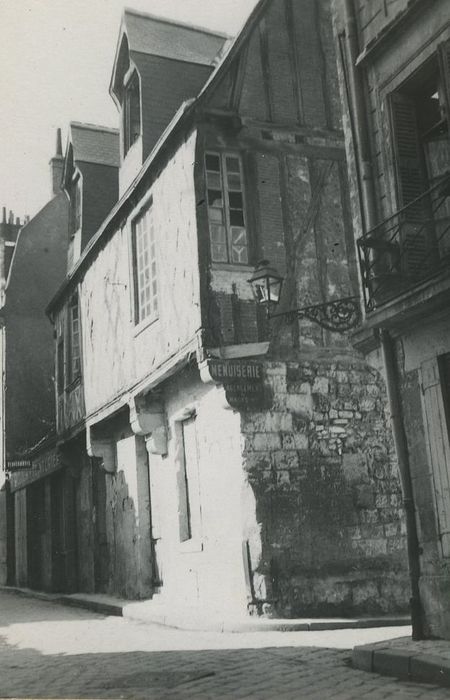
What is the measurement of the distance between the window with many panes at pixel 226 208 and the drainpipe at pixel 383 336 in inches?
83.1

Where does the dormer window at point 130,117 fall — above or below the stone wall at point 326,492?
above

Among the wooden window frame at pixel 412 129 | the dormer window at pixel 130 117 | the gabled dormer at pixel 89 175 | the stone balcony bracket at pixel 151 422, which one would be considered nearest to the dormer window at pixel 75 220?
the gabled dormer at pixel 89 175

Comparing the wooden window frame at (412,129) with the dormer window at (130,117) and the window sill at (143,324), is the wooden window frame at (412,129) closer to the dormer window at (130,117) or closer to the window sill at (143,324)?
the window sill at (143,324)

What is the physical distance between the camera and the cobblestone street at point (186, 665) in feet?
16.1

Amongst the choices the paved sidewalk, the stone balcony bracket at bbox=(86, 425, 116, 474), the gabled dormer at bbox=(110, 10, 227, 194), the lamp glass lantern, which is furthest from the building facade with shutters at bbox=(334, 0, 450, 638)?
the stone balcony bracket at bbox=(86, 425, 116, 474)

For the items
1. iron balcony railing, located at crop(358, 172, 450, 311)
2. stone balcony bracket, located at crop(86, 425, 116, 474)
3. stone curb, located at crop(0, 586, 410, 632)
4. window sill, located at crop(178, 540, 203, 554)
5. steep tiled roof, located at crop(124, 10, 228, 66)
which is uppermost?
steep tiled roof, located at crop(124, 10, 228, 66)

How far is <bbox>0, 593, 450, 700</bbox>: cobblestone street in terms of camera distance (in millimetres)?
4895

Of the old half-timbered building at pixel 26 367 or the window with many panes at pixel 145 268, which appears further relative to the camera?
Result: the old half-timbered building at pixel 26 367

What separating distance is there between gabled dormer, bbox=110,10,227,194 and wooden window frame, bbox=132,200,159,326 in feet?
3.03

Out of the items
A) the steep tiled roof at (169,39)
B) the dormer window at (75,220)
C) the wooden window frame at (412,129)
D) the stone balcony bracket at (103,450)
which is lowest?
the stone balcony bracket at (103,450)

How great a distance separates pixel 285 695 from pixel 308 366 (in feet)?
16.5

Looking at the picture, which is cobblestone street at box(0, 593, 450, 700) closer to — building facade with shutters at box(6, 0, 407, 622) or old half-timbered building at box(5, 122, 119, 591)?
building facade with shutters at box(6, 0, 407, 622)

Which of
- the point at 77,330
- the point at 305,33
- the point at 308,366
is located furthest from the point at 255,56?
the point at 77,330

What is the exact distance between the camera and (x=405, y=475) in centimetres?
652
